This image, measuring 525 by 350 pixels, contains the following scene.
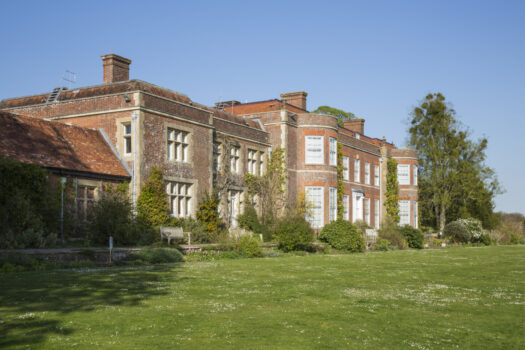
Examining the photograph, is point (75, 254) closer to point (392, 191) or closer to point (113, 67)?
point (113, 67)

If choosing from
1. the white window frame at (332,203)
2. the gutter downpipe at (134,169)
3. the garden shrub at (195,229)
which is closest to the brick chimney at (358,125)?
the white window frame at (332,203)

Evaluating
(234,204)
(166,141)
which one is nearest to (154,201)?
(166,141)

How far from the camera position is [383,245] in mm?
29344

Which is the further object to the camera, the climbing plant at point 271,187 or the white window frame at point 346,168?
the white window frame at point 346,168

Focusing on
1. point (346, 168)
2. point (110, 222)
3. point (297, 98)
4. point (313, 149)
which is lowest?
point (110, 222)

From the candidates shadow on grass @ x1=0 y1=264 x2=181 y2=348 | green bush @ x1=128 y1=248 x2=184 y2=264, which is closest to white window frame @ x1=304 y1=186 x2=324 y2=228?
green bush @ x1=128 y1=248 x2=184 y2=264

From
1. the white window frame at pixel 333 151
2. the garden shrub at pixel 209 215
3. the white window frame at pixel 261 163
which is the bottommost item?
the garden shrub at pixel 209 215

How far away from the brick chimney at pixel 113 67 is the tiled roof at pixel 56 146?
4.13m

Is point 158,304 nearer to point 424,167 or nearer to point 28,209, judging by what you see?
point 28,209

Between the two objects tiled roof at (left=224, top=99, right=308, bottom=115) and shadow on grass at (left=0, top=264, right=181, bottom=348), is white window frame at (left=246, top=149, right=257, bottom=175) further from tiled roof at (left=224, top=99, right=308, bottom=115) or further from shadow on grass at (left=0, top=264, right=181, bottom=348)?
shadow on grass at (left=0, top=264, right=181, bottom=348)

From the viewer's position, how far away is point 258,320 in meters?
7.66

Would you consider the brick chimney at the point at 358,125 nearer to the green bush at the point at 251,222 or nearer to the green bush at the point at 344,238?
the green bush at the point at 251,222

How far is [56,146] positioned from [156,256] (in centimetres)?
768

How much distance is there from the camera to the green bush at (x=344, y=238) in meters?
26.5
